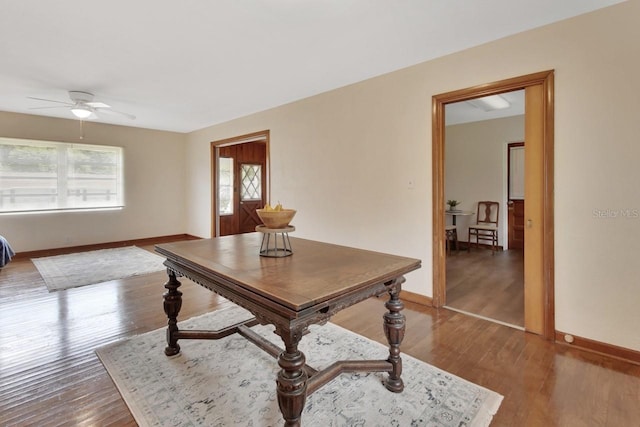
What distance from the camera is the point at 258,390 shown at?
6.06ft

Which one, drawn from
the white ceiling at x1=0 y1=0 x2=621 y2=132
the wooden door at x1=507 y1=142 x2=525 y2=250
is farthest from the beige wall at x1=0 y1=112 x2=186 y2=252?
the wooden door at x1=507 y1=142 x2=525 y2=250

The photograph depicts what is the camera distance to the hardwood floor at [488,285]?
9.99 ft

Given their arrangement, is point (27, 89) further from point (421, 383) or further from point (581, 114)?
point (581, 114)

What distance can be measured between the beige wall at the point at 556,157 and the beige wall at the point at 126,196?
420 centimetres

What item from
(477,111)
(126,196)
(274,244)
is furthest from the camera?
(126,196)

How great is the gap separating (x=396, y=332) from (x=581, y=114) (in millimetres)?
2182

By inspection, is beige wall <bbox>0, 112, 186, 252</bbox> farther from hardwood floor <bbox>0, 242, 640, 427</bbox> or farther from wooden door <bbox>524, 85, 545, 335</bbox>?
wooden door <bbox>524, 85, 545, 335</bbox>

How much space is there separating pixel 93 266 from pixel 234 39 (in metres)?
4.17

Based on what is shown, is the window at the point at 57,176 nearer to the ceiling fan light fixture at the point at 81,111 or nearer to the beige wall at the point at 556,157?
the ceiling fan light fixture at the point at 81,111

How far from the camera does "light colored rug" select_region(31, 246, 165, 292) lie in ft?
13.4

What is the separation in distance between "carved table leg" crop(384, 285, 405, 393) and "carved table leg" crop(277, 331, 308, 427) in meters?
0.71

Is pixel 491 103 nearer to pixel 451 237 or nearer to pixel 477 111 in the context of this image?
pixel 477 111

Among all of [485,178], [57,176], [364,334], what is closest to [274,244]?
[364,334]

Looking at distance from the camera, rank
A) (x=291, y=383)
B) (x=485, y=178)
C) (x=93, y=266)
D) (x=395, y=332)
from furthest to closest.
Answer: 1. (x=485, y=178)
2. (x=93, y=266)
3. (x=395, y=332)
4. (x=291, y=383)
